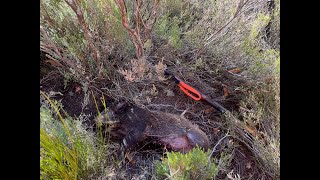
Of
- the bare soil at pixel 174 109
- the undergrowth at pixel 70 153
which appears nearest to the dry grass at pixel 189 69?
the bare soil at pixel 174 109

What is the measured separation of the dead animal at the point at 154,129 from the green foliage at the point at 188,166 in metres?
0.22

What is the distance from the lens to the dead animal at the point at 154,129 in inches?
73.1

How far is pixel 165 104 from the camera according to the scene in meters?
2.22

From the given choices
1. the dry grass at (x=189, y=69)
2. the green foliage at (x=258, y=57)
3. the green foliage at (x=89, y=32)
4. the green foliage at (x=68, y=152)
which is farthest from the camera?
the green foliage at (x=258, y=57)

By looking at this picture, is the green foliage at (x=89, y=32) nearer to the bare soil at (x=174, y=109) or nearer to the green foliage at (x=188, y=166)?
the bare soil at (x=174, y=109)

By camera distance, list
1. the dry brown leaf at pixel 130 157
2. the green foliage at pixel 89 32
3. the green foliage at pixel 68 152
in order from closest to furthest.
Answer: the green foliage at pixel 68 152
the dry brown leaf at pixel 130 157
the green foliage at pixel 89 32

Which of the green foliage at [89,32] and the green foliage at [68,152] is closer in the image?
the green foliage at [68,152]

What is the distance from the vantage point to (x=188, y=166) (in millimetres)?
1485

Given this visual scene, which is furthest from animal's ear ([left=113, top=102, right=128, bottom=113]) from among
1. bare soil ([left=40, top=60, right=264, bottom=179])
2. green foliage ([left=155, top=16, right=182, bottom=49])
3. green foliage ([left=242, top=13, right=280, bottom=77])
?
green foliage ([left=242, top=13, right=280, bottom=77])

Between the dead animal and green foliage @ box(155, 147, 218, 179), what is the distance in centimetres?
22

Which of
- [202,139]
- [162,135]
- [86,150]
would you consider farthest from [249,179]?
[86,150]

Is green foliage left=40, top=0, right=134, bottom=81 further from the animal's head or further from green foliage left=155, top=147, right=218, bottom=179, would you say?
green foliage left=155, top=147, right=218, bottom=179

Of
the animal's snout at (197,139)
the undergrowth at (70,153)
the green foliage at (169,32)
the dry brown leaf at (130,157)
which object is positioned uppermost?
the green foliage at (169,32)

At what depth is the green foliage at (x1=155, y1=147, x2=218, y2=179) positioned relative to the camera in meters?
1.43
